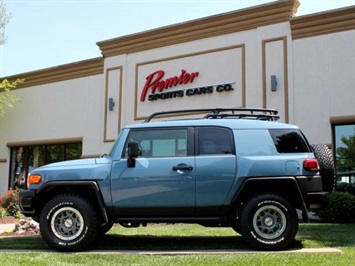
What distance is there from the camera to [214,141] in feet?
22.8

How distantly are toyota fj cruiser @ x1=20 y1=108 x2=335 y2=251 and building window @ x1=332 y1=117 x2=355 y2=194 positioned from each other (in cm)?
680

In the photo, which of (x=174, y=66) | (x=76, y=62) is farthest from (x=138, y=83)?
(x=76, y=62)

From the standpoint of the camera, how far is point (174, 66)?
1669 centimetres

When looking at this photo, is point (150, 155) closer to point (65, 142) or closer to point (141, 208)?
point (141, 208)

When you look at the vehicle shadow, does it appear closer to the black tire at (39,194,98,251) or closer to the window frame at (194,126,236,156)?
the black tire at (39,194,98,251)

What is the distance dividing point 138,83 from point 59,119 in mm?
4385

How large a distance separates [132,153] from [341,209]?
23.7 feet

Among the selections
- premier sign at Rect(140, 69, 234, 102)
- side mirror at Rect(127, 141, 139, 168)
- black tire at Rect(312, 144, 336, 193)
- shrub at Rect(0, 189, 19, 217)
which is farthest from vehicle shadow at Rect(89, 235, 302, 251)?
shrub at Rect(0, 189, 19, 217)

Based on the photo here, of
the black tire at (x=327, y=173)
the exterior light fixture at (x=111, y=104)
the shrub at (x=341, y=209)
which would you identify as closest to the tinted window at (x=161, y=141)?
the black tire at (x=327, y=173)

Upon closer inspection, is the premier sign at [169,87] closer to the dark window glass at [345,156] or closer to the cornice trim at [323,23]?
the cornice trim at [323,23]

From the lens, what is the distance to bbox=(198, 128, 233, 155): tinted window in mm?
6863

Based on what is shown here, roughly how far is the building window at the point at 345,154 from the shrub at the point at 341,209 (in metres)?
1.38

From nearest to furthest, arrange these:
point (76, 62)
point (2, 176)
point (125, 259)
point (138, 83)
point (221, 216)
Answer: point (125, 259) → point (221, 216) → point (138, 83) → point (76, 62) → point (2, 176)

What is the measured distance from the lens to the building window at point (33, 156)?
19422mm
